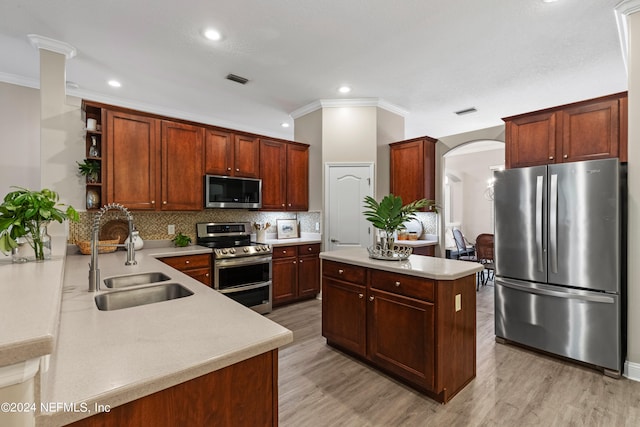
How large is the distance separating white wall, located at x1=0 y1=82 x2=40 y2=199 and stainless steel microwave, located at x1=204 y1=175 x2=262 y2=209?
78.5 inches

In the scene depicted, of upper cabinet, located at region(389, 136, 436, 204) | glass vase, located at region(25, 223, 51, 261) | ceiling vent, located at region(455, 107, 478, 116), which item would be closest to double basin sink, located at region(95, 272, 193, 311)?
glass vase, located at region(25, 223, 51, 261)

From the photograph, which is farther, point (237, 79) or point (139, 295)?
point (237, 79)

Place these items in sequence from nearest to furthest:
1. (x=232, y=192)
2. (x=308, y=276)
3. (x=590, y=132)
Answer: (x=590, y=132)
(x=232, y=192)
(x=308, y=276)

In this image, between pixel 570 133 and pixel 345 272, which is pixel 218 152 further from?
pixel 570 133

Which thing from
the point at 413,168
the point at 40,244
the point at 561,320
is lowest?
the point at 561,320

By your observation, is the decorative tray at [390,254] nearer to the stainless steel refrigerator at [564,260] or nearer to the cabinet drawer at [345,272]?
the cabinet drawer at [345,272]

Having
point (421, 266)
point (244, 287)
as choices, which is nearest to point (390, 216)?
point (421, 266)

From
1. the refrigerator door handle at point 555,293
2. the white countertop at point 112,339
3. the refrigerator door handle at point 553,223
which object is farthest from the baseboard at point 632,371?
the white countertop at point 112,339

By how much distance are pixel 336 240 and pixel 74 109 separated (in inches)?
139

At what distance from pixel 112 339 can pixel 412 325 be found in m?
1.90

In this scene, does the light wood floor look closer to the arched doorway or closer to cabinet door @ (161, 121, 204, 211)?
cabinet door @ (161, 121, 204, 211)

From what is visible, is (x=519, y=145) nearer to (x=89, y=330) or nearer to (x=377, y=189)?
(x=377, y=189)

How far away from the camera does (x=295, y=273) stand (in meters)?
4.45

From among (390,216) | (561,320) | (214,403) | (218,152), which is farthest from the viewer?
(218,152)
